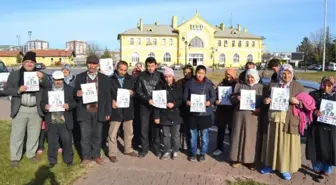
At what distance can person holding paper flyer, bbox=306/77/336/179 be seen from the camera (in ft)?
18.3

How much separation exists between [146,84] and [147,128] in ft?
3.29

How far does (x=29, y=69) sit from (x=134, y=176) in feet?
9.34

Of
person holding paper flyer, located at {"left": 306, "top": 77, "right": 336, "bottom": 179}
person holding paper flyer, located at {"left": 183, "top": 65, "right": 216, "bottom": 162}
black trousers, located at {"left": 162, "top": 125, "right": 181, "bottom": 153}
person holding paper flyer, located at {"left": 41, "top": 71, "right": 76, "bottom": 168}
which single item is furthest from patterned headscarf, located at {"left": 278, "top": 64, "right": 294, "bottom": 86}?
person holding paper flyer, located at {"left": 41, "top": 71, "right": 76, "bottom": 168}

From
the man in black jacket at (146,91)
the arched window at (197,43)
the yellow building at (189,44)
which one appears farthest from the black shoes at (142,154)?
the arched window at (197,43)

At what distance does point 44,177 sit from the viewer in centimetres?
593

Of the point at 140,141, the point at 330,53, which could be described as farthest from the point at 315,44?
the point at 140,141

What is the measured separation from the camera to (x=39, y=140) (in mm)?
7211

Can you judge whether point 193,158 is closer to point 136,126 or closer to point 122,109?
point 136,126

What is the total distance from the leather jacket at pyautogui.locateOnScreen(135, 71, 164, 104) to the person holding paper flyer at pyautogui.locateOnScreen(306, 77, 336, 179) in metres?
3.03

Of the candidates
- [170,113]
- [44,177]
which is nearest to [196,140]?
[170,113]

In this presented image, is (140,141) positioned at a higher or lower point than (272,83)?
lower

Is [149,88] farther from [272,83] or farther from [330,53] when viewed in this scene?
[330,53]

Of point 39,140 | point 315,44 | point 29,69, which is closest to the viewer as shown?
point 29,69

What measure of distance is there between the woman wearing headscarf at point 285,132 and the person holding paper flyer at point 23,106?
169 inches
